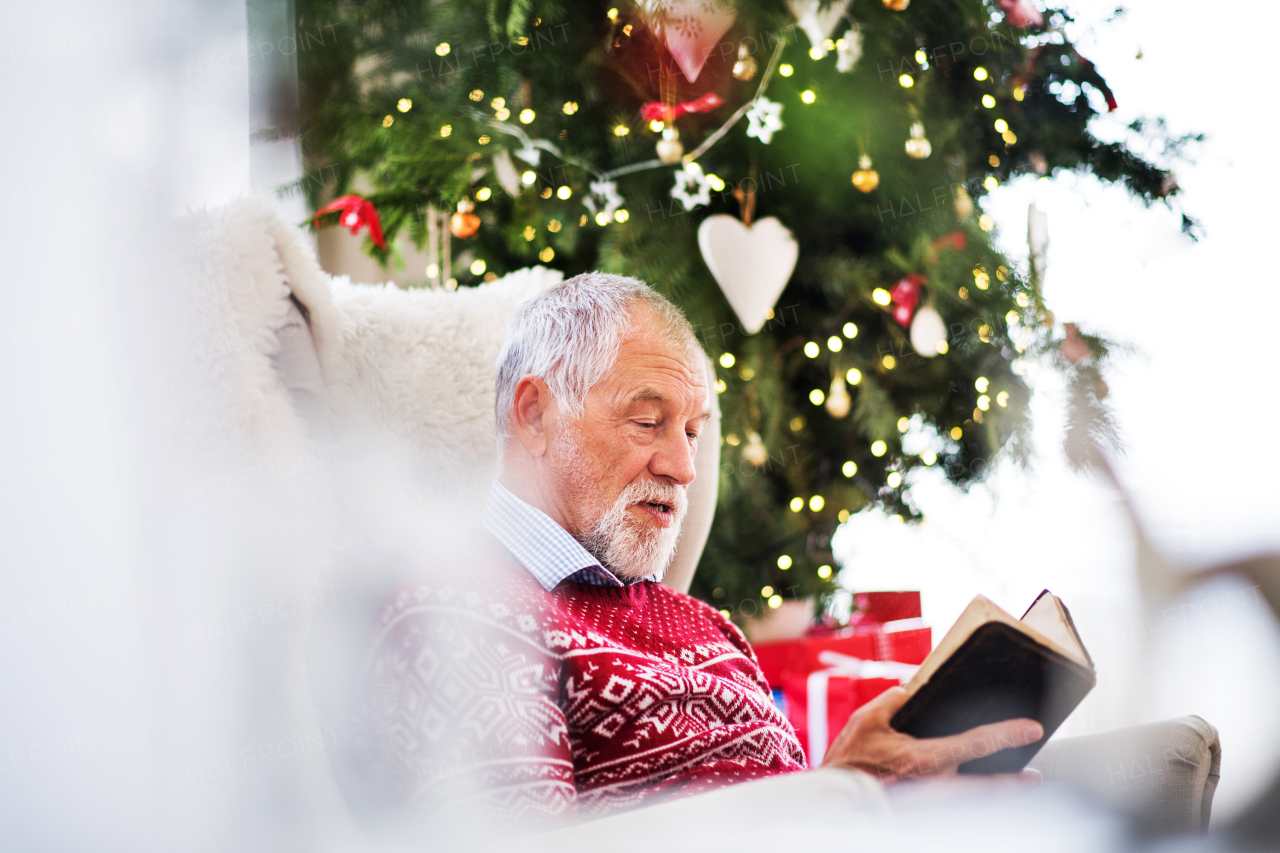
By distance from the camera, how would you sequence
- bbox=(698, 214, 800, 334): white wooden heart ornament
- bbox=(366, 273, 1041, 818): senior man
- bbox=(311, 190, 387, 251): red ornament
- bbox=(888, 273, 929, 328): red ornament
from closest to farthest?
bbox=(311, 190, 387, 251): red ornament → bbox=(366, 273, 1041, 818): senior man → bbox=(698, 214, 800, 334): white wooden heart ornament → bbox=(888, 273, 929, 328): red ornament

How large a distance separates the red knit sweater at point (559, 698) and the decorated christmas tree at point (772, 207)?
0.47 metres

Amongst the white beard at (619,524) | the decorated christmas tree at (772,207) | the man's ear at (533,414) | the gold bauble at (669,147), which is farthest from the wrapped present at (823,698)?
the gold bauble at (669,147)

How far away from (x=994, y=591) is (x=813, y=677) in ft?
4.48

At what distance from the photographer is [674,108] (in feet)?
4.41

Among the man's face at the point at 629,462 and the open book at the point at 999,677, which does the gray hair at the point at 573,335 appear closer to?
the man's face at the point at 629,462

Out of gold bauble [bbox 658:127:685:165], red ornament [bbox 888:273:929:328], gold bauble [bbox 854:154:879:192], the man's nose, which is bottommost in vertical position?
the man's nose

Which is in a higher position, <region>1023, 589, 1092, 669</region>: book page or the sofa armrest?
<region>1023, 589, 1092, 669</region>: book page

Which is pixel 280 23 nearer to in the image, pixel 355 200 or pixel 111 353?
pixel 111 353

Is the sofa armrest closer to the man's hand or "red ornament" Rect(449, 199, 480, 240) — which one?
the man's hand

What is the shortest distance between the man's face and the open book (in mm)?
477

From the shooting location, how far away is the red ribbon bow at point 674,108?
52.1 inches

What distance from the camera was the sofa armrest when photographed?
0.92 feet

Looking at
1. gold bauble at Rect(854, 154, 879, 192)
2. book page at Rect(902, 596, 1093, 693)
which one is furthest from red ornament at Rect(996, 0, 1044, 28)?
gold bauble at Rect(854, 154, 879, 192)

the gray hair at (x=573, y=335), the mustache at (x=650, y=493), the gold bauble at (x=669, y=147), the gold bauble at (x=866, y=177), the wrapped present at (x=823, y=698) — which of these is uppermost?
the gold bauble at (x=669, y=147)
